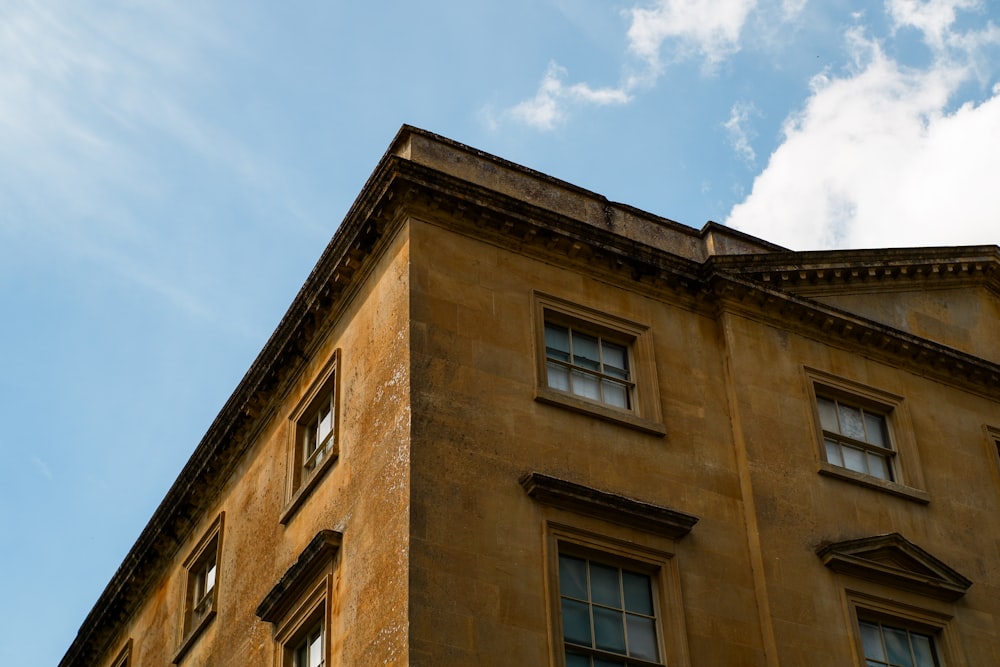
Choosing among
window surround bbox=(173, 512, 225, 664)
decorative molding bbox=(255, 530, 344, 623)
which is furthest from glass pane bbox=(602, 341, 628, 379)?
window surround bbox=(173, 512, 225, 664)

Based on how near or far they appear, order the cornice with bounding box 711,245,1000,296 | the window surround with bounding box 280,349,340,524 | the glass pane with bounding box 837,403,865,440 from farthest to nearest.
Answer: the cornice with bounding box 711,245,1000,296
the glass pane with bounding box 837,403,865,440
the window surround with bounding box 280,349,340,524

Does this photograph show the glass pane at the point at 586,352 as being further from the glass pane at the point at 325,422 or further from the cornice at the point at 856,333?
the glass pane at the point at 325,422

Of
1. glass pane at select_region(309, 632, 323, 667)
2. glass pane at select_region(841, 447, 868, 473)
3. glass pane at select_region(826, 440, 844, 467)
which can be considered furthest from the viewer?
glass pane at select_region(841, 447, 868, 473)

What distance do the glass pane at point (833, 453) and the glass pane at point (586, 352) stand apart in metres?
4.09

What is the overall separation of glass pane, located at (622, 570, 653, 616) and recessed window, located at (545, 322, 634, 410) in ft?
9.80

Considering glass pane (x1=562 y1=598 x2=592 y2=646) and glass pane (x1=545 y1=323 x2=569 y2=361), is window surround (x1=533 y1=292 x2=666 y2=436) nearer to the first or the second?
glass pane (x1=545 y1=323 x2=569 y2=361)

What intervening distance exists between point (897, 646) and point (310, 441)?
9.65 meters

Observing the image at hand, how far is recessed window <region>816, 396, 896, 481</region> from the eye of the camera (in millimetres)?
24547

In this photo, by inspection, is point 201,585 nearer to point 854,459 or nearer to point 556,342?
point 556,342

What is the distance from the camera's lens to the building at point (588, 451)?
66.5ft

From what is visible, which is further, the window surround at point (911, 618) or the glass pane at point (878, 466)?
the glass pane at point (878, 466)

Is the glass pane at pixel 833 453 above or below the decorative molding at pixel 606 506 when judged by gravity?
above

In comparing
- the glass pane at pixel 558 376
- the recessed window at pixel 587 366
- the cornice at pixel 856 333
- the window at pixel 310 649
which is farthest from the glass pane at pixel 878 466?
the window at pixel 310 649

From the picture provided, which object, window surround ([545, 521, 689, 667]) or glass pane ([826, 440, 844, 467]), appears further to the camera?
glass pane ([826, 440, 844, 467])
